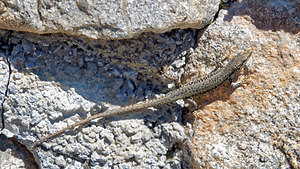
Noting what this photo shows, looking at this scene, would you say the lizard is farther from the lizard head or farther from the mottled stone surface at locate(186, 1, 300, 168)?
the mottled stone surface at locate(186, 1, 300, 168)

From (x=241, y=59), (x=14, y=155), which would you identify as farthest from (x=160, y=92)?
(x=14, y=155)

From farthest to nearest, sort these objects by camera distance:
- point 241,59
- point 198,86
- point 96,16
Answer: point 198,86 < point 241,59 < point 96,16

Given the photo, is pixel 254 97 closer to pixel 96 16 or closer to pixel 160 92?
pixel 160 92

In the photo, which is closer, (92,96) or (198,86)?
(92,96)

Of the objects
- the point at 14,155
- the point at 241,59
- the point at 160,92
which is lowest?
the point at 14,155

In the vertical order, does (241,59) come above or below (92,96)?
above

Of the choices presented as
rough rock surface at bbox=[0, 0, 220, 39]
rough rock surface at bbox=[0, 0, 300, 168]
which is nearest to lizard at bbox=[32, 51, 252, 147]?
rough rock surface at bbox=[0, 0, 300, 168]
